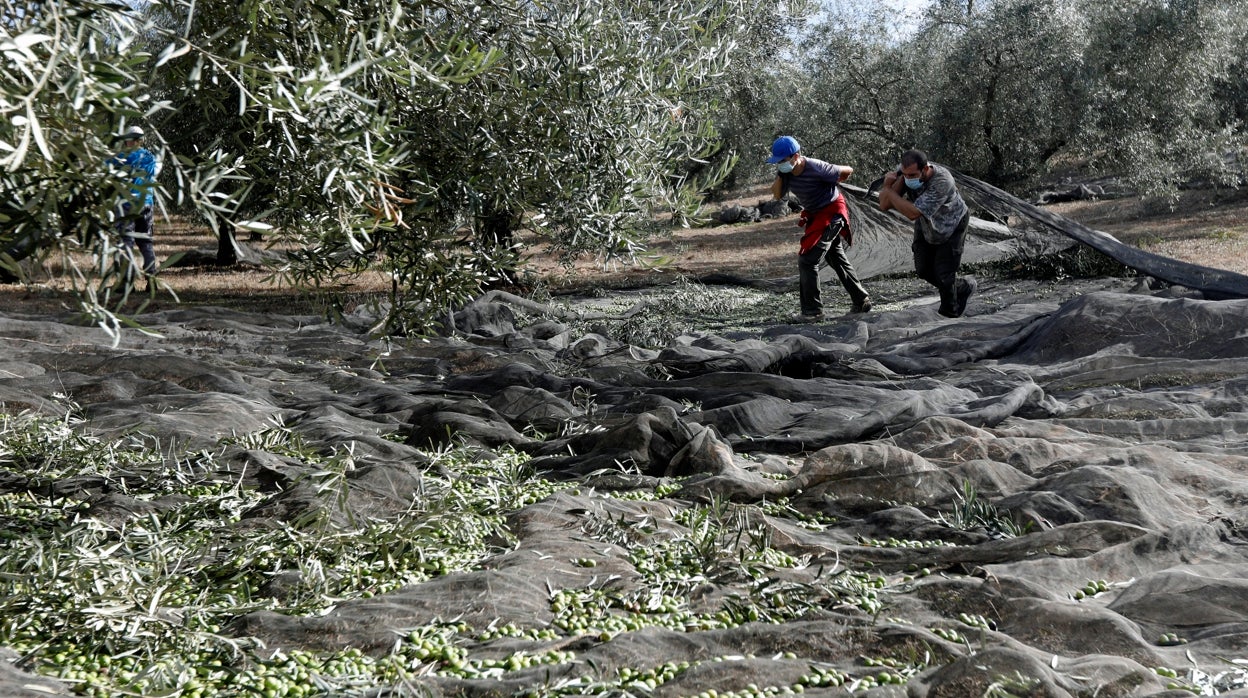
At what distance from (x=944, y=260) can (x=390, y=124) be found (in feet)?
24.6

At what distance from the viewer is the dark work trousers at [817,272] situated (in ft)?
36.0

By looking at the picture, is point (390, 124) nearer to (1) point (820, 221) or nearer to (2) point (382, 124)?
(2) point (382, 124)

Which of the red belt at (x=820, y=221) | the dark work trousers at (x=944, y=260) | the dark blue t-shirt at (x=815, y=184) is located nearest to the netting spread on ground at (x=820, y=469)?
the dark work trousers at (x=944, y=260)

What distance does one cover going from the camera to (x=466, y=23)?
4.87 m

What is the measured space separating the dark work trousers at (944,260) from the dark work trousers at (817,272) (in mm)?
865

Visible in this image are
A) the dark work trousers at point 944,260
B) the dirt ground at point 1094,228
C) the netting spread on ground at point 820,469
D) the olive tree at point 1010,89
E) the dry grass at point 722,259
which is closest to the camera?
the netting spread on ground at point 820,469

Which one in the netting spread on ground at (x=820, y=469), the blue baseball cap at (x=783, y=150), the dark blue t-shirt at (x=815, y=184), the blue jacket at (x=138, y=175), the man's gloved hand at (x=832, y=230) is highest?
the blue baseball cap at (x=783, y=150)

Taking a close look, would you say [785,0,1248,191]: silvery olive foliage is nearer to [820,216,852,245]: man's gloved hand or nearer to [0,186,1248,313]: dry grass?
[0,186,1248,313]: dry grass

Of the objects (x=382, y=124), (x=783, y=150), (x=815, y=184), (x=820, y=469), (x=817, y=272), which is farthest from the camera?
(x=817, y=272)

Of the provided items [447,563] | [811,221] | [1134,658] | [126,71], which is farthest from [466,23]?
[811,221]

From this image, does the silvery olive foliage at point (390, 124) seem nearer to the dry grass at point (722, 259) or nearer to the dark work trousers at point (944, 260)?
the dark work trousers at point (944, 260)

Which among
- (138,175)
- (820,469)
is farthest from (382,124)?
(820,469)

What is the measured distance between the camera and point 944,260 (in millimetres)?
10617

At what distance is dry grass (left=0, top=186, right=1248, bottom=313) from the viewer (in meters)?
13.7
